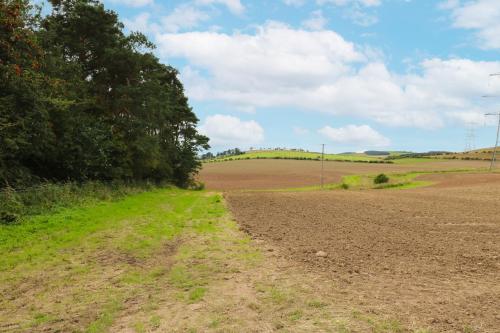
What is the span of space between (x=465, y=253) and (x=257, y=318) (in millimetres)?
7707

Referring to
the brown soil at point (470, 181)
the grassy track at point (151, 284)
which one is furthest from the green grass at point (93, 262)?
the brown soil at point (470, 181)

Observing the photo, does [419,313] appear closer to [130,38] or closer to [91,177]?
[91,177]

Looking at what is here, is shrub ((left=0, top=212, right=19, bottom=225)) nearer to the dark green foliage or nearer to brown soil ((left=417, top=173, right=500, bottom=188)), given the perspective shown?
the dark green foliage

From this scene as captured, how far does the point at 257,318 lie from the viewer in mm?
6484

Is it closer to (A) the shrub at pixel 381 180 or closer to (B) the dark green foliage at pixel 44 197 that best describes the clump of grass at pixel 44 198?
(B) the dark green foliage at pixel 44 197

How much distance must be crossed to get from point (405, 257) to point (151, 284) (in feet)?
22.3

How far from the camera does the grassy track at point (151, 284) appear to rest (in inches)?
253

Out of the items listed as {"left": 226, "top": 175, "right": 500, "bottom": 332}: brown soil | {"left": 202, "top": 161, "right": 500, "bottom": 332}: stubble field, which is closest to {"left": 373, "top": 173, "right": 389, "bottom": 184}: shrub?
→ {"left": 202, "top": 161, "right": 500, "bottom": 332}: stubble field

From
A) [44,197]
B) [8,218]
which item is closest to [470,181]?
[44,197]

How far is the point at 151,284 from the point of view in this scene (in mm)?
8711

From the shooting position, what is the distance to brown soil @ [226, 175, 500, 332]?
6.69 m

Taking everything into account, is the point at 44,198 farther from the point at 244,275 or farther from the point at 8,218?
the point at 244,275

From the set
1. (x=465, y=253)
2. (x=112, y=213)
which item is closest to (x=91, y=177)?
(x=112, y=213)

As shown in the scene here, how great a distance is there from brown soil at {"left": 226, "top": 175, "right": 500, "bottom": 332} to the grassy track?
733 mm
